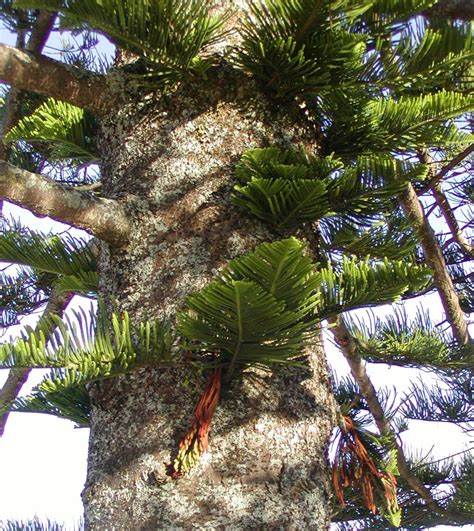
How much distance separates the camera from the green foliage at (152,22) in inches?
47.9

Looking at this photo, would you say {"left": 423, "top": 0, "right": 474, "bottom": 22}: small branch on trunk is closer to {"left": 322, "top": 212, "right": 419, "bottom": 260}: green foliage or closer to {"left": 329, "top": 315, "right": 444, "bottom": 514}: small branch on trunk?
{"left": 322, "top": 212, "right": 419, "bottom": 260}: green foliage

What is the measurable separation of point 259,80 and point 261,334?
0.50 meters

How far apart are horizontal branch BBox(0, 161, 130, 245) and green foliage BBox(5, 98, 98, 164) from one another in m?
0.32

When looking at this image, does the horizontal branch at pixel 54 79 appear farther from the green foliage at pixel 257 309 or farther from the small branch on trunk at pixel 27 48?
the green foliage at pixel 257 309

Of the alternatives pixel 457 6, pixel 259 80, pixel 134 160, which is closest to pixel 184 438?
pixel 134 160

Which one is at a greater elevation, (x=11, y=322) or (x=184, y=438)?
(x=11, y=322)

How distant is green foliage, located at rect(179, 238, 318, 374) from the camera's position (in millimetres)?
978

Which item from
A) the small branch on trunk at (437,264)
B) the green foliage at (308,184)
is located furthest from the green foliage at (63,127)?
the small branch on trunk at (437,264)

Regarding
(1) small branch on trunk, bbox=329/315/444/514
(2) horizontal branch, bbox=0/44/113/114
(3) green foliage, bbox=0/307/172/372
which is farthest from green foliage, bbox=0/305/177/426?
(1) small branch on trunk, bbox=329/315/444/514

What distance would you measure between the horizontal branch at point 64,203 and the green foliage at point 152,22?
0.81 ft

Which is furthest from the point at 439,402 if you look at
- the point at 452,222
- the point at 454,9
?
the point at 454,9

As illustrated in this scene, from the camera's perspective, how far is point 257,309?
3.32 ft

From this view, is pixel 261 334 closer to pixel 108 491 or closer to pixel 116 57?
pixel 108 491

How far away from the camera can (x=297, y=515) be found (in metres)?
1.09
